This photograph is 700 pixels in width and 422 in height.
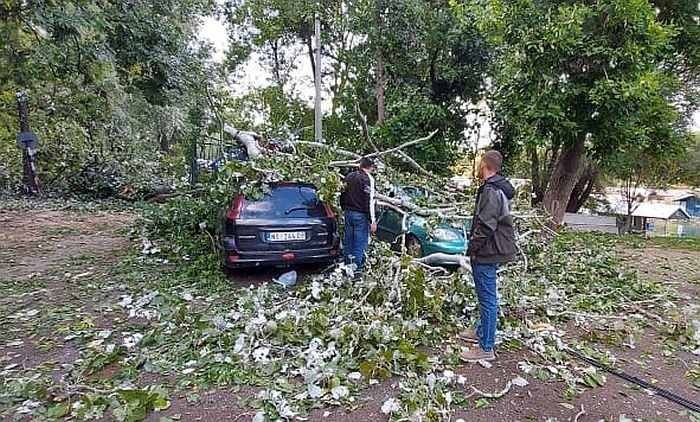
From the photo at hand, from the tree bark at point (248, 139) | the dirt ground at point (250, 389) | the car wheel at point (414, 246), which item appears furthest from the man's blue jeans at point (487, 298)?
the tree bark at point (248, 139)

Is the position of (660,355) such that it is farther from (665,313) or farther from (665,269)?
(665,269)

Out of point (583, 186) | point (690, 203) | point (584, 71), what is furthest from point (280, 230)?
point (690, 203)

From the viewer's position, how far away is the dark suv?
5848 mm

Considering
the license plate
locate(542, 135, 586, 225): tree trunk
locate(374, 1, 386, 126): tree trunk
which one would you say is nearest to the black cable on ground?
the license plate

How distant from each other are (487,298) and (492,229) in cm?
62

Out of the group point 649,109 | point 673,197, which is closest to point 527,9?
point 649,109

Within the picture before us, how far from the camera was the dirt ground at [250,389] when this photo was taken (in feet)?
10.3

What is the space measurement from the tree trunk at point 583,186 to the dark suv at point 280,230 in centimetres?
1502

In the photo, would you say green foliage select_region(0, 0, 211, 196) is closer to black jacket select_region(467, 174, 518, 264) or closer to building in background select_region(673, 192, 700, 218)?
black jacket select_region(467, 174, 518, 264)

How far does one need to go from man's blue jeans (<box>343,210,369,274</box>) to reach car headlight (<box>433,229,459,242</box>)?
56.2 inches

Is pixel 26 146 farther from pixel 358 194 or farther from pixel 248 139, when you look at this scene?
pixel 358 194

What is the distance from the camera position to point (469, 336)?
4.38 meters

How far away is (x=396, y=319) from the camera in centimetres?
442

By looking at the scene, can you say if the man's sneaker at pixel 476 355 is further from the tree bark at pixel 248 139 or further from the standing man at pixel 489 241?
the tree bark at pixel 248 139
